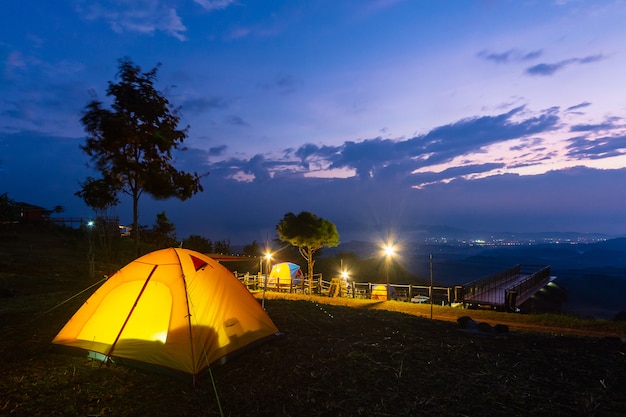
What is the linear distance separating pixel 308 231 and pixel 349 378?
76.2 feet


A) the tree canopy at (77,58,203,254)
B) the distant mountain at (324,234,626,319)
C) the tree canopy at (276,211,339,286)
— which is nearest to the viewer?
the tree canopy at (77,58,203,254)

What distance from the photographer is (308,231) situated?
2914 cm

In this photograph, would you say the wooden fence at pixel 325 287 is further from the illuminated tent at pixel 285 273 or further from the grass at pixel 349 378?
the grass at pixel 349 378

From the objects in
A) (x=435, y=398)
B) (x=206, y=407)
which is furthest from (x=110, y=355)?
(x=435, y=398)

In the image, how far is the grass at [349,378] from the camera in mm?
5016

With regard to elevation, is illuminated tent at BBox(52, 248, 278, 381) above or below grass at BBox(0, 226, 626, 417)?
above

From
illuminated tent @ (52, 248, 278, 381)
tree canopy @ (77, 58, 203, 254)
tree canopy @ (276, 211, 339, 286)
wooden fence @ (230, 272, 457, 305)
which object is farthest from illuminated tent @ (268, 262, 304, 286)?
illuminated tent @ (52, 248, 278, 381)

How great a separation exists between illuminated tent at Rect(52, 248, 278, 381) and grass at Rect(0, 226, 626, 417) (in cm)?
28

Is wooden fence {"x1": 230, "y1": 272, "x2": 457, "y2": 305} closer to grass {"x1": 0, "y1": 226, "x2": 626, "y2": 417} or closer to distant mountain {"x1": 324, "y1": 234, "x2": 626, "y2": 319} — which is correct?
distant mountain {"x1": 324, "y1": 234, "x2": 626, "y2": 319}

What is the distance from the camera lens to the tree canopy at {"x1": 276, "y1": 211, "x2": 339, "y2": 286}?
1150 inches

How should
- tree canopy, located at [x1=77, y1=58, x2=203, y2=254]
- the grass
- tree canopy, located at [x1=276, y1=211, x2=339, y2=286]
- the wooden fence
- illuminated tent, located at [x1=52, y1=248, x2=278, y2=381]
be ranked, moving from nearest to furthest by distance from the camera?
the grass → illuminated tent, located at [x1=52, y1=248, x2=278, y2=381] → tree canopy, located at [x1=77, y1=58, x2=203, y2=254] → the wooden fence → tree canopy, located at [x1=276, y1=211, x2=339, y2=286]

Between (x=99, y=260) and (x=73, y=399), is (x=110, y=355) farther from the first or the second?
(x=99, y=260)

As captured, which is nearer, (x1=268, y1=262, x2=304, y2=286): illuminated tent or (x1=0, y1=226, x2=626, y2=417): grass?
(x1=0, y1=226, x2=626, y2=417): grass

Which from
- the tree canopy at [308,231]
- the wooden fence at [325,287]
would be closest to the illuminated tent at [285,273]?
the wooden fence at [325,287]
